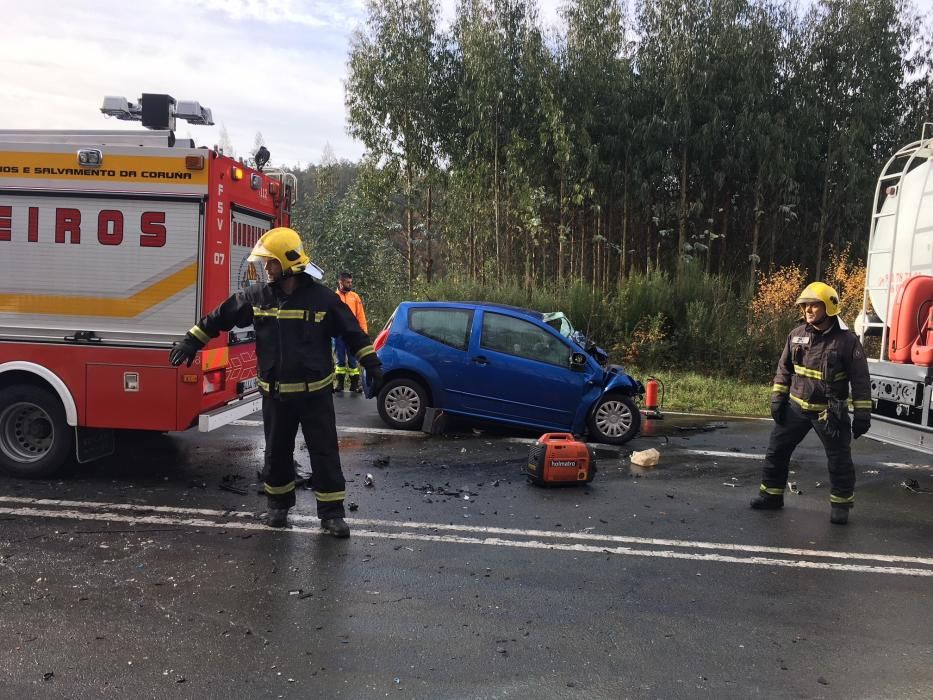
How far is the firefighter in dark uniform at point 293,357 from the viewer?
5.04 metres

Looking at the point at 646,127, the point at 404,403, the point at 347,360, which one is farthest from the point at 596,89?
the point at 404,403

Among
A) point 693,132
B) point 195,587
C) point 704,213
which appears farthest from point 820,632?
point 704,213

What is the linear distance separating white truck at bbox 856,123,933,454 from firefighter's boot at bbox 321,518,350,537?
472 centimetres

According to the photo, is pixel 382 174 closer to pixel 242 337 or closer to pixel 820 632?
pixel 242 337

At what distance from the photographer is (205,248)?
6023mm

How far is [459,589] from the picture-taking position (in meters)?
4.30

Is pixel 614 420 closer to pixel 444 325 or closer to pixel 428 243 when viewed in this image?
pixel 444 325

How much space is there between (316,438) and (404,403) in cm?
372

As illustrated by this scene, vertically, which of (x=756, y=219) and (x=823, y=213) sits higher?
(x=823, y=213)

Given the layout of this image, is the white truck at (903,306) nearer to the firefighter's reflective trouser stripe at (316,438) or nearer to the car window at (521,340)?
the car window at (521,340)

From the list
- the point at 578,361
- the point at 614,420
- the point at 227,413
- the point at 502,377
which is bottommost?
the point at 614,420

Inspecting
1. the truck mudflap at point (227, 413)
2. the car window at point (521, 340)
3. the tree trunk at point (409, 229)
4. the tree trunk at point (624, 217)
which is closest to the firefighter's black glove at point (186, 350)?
the truck mudflap at point (227, 413)

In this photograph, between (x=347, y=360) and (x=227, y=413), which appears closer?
(x=227, y=413)

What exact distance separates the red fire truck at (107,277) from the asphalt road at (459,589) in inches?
30.6
